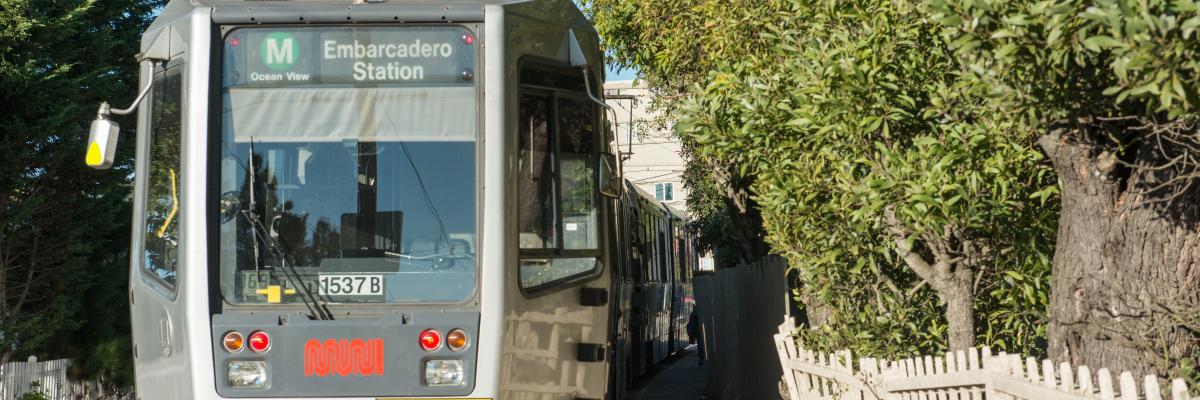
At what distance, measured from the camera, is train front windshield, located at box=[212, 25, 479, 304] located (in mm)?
7828

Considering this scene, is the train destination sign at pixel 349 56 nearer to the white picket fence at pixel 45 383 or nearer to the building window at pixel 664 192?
the white picket fence at pixel 45 383

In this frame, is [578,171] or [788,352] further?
[788,352]

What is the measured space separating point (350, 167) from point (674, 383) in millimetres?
18585

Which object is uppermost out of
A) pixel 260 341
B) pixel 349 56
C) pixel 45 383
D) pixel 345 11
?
pixel 345 11

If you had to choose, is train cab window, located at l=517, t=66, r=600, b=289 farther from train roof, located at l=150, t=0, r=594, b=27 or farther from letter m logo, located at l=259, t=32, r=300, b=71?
letter m logo, located at l=259, t=32, r=300, b=71

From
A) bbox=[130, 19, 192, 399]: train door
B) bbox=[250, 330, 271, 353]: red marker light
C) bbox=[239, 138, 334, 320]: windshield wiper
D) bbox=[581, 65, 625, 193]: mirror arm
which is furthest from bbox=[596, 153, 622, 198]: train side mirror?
bbox=[130, 19, 192, 399]: train door

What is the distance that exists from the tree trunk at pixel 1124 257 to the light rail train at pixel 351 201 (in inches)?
124

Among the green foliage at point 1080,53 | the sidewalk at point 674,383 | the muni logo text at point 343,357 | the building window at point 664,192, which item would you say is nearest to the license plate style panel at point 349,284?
the muni logo text at point 343,357

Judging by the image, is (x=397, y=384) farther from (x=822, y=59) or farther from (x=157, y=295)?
(x=822, y=59)

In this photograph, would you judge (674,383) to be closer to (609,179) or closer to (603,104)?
(609,179)

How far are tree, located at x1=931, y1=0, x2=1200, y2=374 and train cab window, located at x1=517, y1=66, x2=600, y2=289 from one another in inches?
117

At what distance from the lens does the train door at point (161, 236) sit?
26.2 feet

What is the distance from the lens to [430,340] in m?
7.71

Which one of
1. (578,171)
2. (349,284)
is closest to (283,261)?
(349,284)
